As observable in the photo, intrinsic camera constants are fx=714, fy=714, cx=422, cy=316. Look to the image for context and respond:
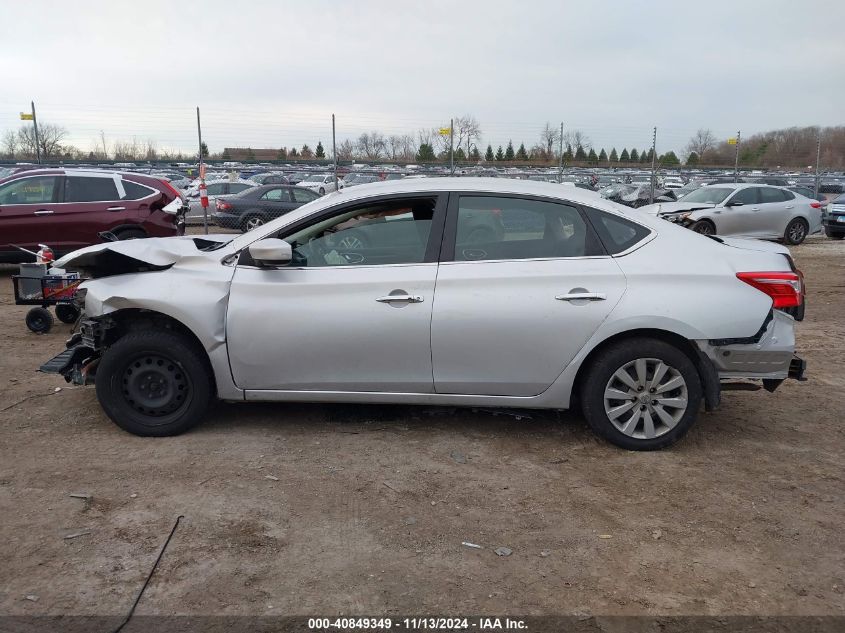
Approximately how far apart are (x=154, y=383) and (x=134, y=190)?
757cm

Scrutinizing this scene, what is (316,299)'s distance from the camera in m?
4.39

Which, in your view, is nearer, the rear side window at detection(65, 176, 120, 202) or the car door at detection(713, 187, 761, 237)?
the rear side window at detection(65, 176, 120, 202)

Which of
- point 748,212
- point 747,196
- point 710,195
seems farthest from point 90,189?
point 747,196

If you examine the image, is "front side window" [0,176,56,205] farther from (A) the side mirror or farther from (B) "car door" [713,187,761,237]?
(B) "car door" [713,187,761,237]

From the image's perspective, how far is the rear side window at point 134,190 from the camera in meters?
11.2

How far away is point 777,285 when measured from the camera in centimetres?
432

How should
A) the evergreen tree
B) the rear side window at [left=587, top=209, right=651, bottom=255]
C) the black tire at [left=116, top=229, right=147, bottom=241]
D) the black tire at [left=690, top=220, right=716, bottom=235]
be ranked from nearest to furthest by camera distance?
the rear side window at [left=587, top=209, right=651, bottom=255]
the black tire at [left=116, top=229, right=147, bottom=241]
the black tire at [left=690, top=220, right=716, bottom=235]
the evergreen tree

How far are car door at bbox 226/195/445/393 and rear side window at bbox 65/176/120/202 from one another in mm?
7723

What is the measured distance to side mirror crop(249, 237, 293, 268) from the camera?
4285 millimetres

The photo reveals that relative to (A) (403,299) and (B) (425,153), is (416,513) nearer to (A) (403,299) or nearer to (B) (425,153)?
(A) (403,299)

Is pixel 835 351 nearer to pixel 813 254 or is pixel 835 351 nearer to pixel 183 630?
pixel 183 630

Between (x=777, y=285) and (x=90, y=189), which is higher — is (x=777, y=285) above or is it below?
below

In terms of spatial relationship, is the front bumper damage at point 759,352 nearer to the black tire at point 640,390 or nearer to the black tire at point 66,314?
the black tire at point 640,390

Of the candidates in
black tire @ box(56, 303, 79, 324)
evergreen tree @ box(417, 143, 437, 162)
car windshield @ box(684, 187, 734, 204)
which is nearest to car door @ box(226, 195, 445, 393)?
black tire @ box(56, 303, 79, 324)
